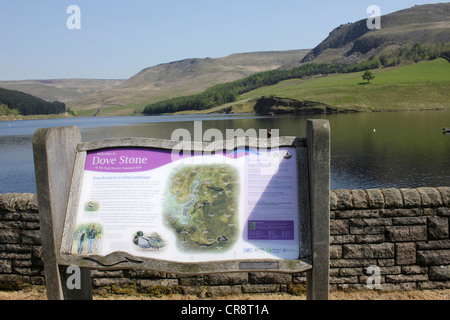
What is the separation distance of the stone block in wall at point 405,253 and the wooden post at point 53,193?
4.28 m

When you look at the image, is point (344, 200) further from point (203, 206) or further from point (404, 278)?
point (203, 206)

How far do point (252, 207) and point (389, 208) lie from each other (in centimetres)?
243

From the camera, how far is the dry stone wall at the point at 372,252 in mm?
5363

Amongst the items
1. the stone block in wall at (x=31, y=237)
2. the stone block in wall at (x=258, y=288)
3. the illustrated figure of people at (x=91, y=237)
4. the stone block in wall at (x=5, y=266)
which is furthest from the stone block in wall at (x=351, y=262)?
the stone block in wall at (x=5, y=266)

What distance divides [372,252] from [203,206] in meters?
2.76

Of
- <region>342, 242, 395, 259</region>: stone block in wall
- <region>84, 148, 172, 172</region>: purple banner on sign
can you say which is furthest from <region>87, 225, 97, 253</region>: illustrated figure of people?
<region>342, 242, 395, 259</region>: stone block in wall

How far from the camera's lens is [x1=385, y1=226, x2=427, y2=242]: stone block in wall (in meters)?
5.39

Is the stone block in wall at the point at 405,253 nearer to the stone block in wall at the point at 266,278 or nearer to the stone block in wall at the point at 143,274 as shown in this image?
the stone block in wall at the point at 266,278

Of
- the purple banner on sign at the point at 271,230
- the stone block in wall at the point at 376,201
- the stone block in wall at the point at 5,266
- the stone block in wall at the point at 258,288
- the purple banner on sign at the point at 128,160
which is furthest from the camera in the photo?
the stone block in wall at the point at 5,266

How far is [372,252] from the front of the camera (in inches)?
213

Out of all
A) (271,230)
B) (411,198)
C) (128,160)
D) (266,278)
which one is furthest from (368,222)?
(128,160)

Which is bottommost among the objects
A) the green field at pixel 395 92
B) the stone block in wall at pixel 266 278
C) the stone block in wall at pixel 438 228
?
the stone block in wall at pixel 266 278

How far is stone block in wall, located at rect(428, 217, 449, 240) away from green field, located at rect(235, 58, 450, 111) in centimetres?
10458

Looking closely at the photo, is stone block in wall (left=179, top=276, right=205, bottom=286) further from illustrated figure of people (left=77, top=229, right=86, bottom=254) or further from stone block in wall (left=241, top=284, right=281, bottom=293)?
illustrated figure of people (left=77, top=229, right=86, bottom=254)
